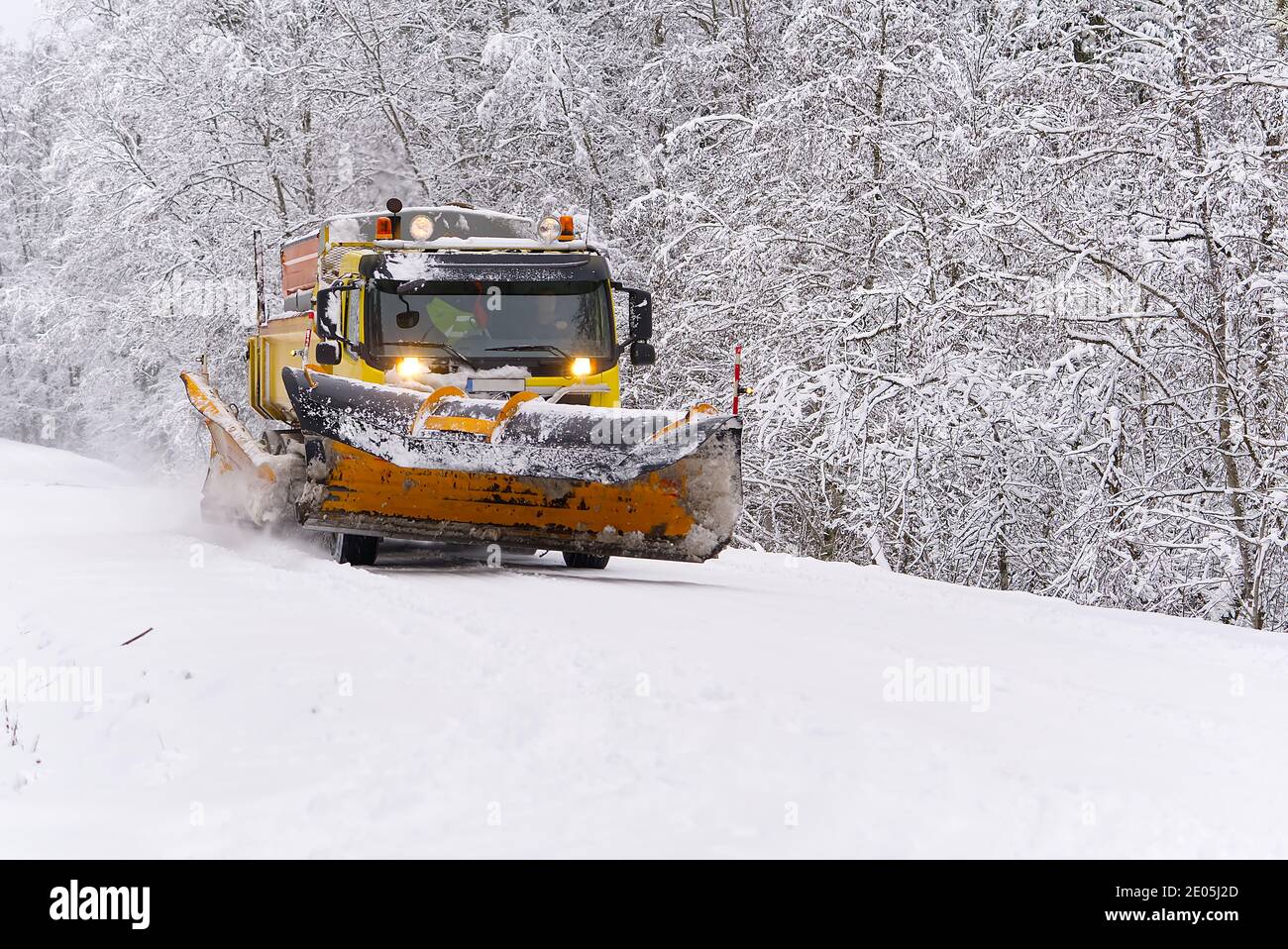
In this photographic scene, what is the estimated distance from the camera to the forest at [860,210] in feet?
28.7

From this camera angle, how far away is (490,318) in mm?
7969

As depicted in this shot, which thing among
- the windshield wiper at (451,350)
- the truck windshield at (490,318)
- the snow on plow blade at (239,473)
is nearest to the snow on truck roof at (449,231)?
the truck windshield at (490,318)

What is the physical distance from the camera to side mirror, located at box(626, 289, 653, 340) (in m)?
8.22

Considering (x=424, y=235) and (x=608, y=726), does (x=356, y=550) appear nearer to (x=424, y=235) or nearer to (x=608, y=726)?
(x=424, y=235)

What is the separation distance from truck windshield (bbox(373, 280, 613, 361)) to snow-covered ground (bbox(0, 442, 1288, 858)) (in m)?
2.24

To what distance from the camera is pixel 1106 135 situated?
9.37 metres

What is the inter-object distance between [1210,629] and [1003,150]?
5.93 m

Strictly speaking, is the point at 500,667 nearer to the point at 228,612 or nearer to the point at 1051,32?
the point at 228,612

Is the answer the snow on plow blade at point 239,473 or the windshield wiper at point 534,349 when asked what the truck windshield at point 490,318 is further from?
the snow on plow blade at point 239,473

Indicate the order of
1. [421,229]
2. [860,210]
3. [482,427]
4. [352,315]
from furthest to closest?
[860,210]
[421,229]
[352,315]
[482,427]

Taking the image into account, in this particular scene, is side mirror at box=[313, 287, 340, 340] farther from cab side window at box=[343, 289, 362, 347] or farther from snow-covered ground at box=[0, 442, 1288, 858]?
snow-covered ground at box=[0, 442, 1288, 858]

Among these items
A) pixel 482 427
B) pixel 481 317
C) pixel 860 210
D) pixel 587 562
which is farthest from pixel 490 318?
pixel 860 210

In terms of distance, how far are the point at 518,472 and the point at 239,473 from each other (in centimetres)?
225

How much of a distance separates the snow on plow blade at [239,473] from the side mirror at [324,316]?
867mm
